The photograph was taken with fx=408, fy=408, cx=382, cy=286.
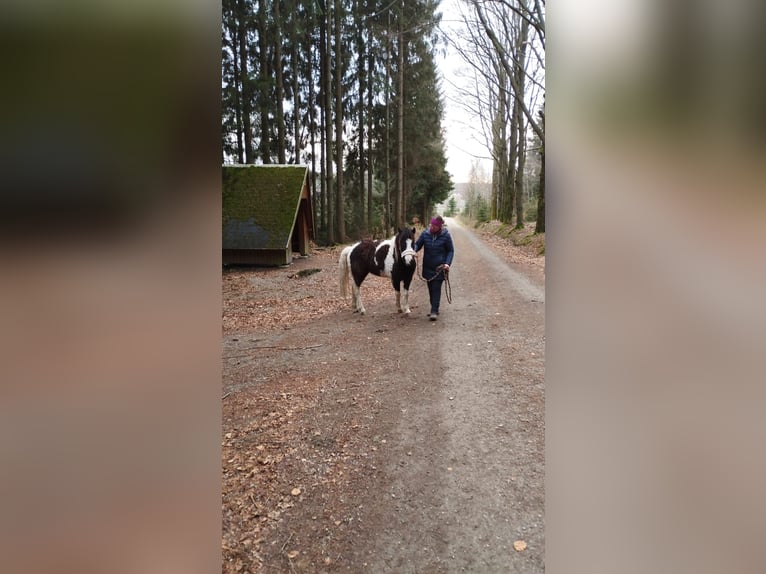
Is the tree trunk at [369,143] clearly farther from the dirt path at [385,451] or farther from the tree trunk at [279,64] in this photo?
the dirt path at [385,451]

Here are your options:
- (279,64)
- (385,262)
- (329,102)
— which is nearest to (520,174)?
(329,102)

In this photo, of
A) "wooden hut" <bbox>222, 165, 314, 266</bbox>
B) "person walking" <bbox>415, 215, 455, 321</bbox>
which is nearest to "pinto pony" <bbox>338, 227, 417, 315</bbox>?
"person walking" <bbox>415, 215, 455, 321</bbox>

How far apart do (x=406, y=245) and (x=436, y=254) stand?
0.57 metres

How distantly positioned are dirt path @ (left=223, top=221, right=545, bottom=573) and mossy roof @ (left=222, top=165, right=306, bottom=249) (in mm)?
7413

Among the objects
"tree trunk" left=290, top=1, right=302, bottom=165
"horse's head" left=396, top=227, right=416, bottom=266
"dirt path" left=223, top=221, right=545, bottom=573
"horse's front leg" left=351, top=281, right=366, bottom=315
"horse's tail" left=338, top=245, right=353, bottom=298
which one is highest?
"tree trunk" left=290, top=1, right=302, bottom=165

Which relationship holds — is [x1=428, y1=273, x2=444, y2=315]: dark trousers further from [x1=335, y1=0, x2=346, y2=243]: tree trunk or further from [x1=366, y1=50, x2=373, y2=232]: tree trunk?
[x1=366, y1=50, x2=373, y2=232]: tree trunk

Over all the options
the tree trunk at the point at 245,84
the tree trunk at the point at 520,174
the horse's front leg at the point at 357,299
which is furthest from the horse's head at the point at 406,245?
the tree trunk at the point at 520,174

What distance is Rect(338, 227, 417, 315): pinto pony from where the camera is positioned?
24.7 feet

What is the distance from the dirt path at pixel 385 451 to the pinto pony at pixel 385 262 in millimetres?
1326

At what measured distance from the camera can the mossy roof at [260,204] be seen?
13.6 meters

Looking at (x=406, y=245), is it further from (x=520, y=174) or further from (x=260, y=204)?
(x=520, y=174)
